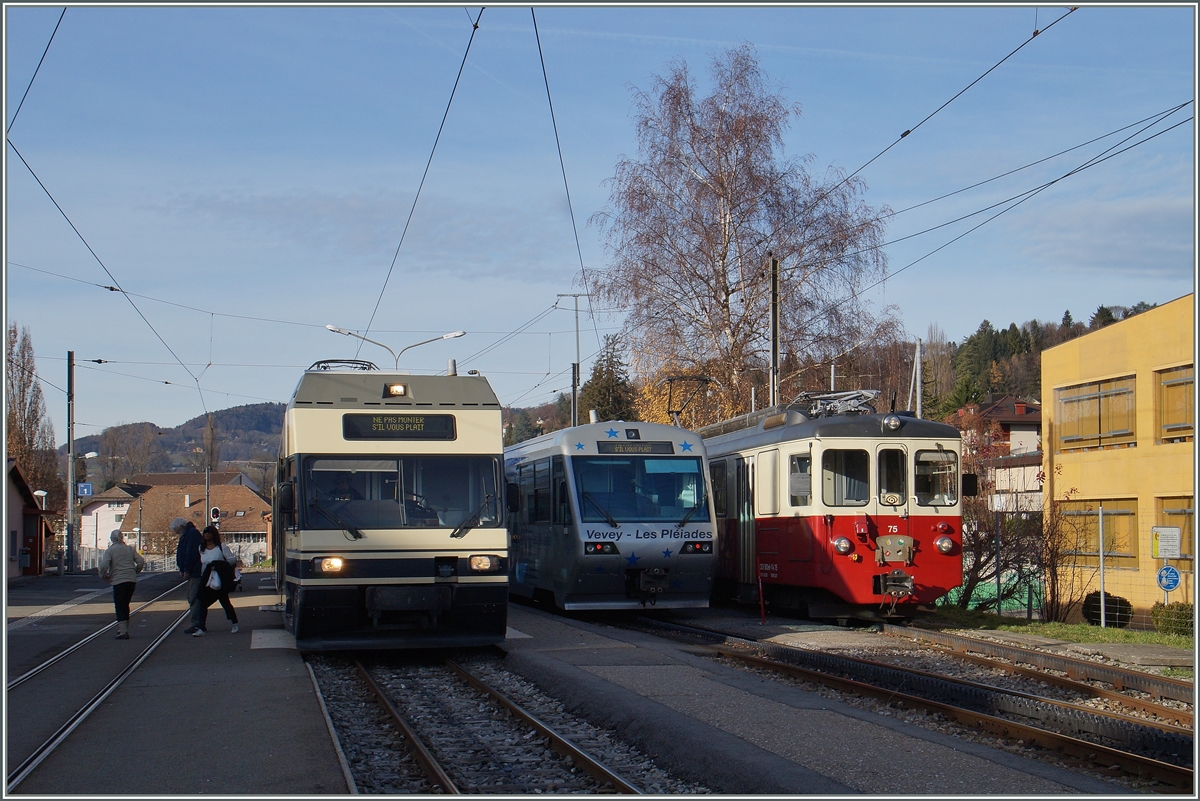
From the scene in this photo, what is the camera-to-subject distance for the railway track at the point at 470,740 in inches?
285

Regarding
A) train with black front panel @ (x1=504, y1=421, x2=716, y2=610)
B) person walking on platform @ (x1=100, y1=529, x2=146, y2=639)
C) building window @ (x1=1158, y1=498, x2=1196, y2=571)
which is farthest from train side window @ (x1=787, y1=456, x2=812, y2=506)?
building window @ (x1=1158, y1=498, x2=1196, y2=571)

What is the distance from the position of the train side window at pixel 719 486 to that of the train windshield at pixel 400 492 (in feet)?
26.2

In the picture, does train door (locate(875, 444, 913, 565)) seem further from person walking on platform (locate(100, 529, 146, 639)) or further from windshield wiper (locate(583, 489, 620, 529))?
person walking on platform (locate(100, 529, 146, 639))

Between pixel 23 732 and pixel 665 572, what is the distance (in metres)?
9.95

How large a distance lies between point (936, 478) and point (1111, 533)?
1156cm

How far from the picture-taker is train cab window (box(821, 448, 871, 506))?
1638 cm

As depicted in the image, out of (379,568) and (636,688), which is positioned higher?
(379,568)

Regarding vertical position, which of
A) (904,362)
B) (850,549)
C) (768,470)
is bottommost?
(850,549)

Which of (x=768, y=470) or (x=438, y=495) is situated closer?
(x=438, y=495)

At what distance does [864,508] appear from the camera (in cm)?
1634

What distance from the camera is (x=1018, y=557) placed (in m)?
20.1

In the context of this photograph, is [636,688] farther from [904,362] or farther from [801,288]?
[904,362]

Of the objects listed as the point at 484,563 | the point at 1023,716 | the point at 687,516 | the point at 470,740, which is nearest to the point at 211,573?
the point at 484,563

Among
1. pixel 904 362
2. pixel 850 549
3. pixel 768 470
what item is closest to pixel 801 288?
pixel 904 362
